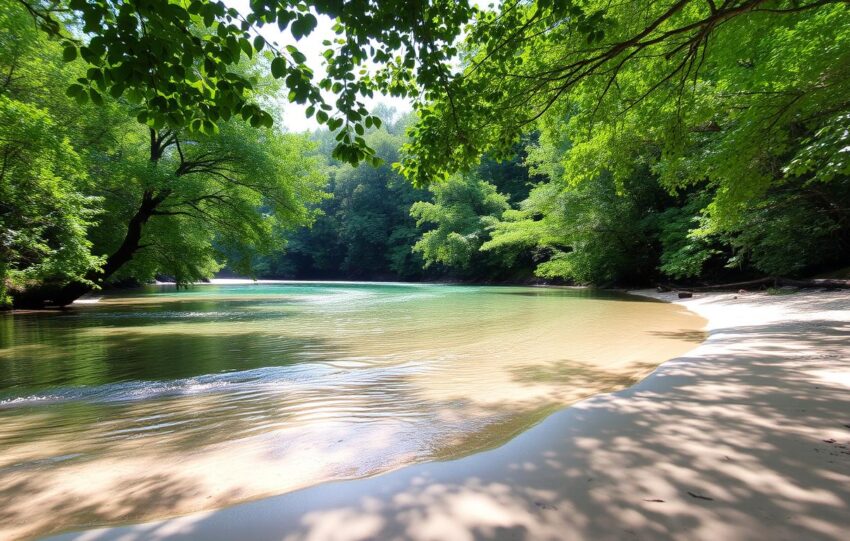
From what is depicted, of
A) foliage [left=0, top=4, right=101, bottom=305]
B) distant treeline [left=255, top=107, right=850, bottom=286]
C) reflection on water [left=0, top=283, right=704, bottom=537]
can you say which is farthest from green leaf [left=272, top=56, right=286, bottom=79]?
foliage [left=0, top=4, right=101, bottom=305]

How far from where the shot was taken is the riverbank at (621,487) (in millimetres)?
1610

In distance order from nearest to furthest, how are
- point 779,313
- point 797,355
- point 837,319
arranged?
point 797,355 < point 837,319 < point 779,313

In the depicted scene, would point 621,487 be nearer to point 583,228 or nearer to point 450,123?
point 450,123

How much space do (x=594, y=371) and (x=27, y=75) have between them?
51.6 feet

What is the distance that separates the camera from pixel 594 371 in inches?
191

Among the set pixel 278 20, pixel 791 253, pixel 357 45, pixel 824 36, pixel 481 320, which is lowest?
pixel 481 320

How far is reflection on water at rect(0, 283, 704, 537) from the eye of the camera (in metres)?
2.37

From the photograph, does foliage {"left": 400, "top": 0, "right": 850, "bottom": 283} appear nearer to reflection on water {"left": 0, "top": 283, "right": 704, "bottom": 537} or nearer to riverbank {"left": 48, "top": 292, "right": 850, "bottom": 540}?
reflection on water {"left": 0, "top": 283, "right": 704, "bottom": 537}

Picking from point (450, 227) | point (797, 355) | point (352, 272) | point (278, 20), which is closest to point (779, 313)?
point (797, 355)

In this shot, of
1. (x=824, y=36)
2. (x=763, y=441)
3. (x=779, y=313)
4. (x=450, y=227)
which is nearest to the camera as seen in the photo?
(x=763, y=441)

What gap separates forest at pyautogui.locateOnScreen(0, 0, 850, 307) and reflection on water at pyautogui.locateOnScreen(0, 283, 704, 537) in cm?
230

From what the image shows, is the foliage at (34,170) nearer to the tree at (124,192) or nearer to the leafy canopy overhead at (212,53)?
the tree at (124,192)

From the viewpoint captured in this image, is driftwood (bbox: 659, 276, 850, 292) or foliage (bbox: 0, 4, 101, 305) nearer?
foliage (bbox: 0, 4, 101, 305)

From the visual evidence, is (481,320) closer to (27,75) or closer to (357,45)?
(357,45)
